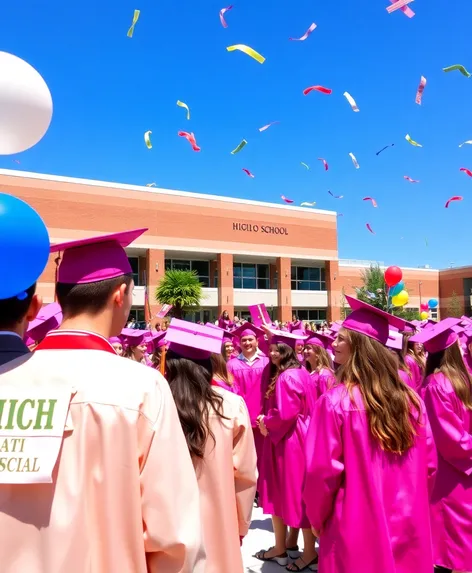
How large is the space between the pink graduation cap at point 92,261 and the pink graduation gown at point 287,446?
9.49ft

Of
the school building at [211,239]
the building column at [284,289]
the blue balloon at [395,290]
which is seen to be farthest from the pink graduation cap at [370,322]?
the building column at [284,289]

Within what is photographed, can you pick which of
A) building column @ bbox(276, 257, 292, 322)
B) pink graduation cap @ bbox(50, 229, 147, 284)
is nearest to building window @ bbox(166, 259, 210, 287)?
building column @ bbox(276, 257, 292, 322)

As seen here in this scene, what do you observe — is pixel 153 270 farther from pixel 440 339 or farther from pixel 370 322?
pixel 370 322

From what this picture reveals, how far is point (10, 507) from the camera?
1335 millimetres

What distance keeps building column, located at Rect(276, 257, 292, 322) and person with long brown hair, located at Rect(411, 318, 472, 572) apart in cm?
3165

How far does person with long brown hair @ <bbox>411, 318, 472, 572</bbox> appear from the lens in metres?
3.49

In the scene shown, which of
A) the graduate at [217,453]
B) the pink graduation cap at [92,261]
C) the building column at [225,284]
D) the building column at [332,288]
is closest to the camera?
the pink graduation cap at [92,261]

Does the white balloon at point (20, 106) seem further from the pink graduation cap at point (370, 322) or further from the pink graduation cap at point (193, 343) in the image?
the pink graduation cap at point (370, 322)

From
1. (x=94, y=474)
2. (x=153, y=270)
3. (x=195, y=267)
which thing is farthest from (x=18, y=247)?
(x=195, y=267)

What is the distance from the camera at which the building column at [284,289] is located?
3562 centimetres

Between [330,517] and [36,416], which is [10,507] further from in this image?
[330,517]

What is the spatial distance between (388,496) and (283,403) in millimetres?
1788

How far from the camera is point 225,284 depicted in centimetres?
3322

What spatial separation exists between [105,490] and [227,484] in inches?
59.9
